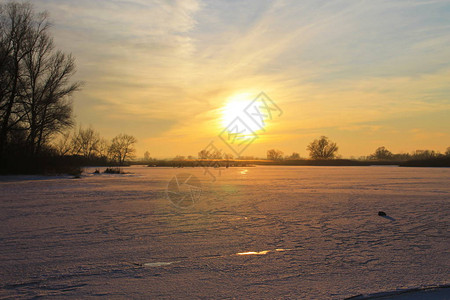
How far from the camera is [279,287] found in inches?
124

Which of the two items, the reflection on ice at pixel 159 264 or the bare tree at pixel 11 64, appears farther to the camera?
the bare tree at pixel 11 64

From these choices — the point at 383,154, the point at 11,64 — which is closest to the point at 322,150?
the point at 383,154

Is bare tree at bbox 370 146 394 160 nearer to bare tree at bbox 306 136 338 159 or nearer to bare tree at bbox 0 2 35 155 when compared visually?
bare tree at bbox 306 136 338 159

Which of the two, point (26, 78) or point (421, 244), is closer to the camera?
point (421, 244)

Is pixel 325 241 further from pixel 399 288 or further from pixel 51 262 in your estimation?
pixel 51 262

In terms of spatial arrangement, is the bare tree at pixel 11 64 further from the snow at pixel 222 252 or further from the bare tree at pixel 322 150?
the bare tree at pixel 322 150

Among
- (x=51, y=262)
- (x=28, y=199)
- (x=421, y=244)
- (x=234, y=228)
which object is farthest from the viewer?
(x=28, y=199)

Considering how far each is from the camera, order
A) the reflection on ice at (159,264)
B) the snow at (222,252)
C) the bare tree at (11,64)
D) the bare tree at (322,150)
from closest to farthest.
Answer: the snow at (222,252)
the reflection on ice at (159,264)
the bare tree at (11,64)
the bare tree at (322,150)

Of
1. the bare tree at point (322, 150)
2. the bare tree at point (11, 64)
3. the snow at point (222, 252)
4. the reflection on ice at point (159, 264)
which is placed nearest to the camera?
the snow at point (222, 252)

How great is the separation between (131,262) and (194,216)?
3.21 m

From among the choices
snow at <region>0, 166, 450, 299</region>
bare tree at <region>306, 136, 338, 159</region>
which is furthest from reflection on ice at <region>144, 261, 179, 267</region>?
bare tree at <region>306, 136, 338, 159</region>

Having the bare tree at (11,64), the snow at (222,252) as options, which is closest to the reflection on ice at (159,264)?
the snow at (222,252)

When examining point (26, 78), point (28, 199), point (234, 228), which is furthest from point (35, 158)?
point (234, 228)

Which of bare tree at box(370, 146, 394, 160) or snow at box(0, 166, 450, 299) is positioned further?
bare tree at box(370, 146, 394, 160)
